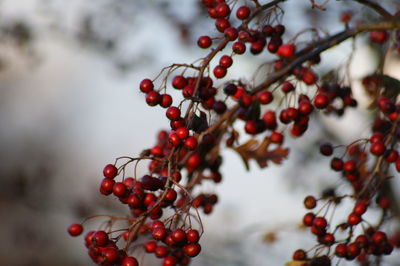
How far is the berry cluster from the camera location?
3.75 ft

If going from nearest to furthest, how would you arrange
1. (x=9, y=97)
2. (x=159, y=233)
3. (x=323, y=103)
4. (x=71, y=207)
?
(x=159, y=233), (x=323, y=103), (x=71, y=207), (x=9, y=97)

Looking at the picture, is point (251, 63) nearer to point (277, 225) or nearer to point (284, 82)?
point (277, 225)

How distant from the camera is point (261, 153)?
1.73 meters

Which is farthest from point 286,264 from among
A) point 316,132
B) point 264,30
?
point 316,132

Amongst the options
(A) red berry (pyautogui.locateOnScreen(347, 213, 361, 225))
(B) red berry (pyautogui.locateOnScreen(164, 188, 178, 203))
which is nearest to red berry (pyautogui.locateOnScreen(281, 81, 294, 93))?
(A) red berry (pyautogui.locateOnScreen(347, 213, 361, 225))

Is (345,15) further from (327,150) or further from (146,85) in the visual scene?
(146,85)

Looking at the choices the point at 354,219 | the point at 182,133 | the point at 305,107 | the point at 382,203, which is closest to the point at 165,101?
the point at 182,133

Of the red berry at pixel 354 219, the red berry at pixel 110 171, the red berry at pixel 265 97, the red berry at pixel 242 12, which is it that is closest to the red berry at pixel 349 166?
the red berry at pixel 354 219

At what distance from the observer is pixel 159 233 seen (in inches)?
42.2

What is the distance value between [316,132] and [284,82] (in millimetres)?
2452

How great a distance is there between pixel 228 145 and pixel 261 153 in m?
0.20

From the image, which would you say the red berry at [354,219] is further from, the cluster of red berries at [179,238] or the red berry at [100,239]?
the red berry at [100,239]

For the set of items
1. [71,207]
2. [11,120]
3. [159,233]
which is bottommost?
[159,233]

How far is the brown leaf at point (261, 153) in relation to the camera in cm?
169
